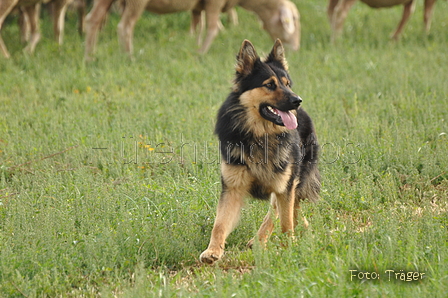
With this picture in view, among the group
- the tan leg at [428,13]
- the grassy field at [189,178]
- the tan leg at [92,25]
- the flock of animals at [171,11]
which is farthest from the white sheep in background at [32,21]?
the tan leg at [428,13]

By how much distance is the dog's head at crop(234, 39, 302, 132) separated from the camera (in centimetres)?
502

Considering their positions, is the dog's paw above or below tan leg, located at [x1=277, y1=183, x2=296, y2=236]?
below

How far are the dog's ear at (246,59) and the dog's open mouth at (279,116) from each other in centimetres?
38

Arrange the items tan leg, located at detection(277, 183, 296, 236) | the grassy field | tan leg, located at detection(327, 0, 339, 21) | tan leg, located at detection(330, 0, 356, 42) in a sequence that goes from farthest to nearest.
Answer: tan leg, located at detection(327, 0, 339, 21) → tan leg, located at detection(330, 0, 356, 42) → tan leg, located at detection(277, 183, 296, 236) → the grassy field

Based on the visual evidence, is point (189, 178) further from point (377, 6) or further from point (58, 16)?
point (377, 6)

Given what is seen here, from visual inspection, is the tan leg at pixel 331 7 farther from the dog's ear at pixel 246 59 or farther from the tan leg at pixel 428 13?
the dog's ear at pixel 246 59

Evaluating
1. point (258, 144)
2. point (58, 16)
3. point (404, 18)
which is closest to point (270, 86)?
point (258, 144)

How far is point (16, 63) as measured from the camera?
38.8ft

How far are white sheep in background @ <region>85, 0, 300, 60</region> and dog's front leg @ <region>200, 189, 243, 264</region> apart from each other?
795cm

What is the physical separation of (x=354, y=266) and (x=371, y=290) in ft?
1.58

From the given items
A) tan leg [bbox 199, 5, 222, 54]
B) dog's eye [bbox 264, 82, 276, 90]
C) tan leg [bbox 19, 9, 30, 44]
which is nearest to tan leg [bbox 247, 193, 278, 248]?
dog's eye [bbox 264, 82, 276, 90]

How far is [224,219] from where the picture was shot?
4.95 meters

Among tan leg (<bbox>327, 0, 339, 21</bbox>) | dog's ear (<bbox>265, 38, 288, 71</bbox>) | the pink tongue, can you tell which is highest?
dog's ear (<bbox>265, 38, 288, 71</bbox>)

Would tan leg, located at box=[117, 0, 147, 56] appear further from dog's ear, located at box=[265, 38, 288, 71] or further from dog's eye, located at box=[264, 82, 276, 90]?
dog's eye, located at box=[264, 82, 276, 90]
